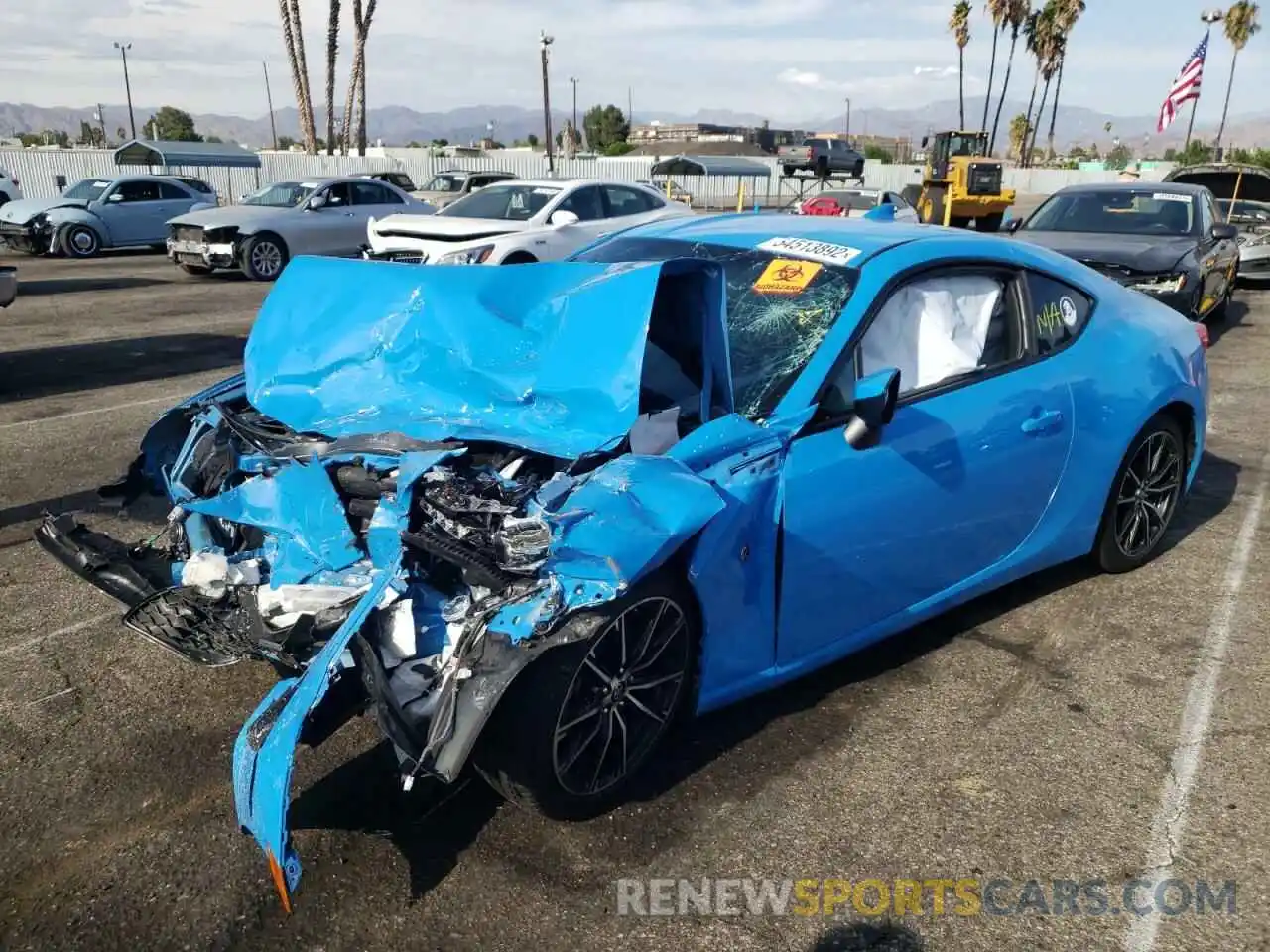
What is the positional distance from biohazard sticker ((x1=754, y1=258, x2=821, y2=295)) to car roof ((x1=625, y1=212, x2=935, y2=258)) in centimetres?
19

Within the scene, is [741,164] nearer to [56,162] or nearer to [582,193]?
[56,162]

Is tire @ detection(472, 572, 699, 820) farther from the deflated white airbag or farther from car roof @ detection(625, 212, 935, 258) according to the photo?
car roof @ detection(625, 212, 935, 258)

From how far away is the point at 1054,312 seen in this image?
411 cm

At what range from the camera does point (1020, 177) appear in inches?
2381

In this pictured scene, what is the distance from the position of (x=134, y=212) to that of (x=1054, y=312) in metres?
20.6

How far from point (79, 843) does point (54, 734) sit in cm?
65

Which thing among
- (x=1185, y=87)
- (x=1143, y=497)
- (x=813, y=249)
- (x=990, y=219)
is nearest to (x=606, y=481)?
(x=813, y=249)

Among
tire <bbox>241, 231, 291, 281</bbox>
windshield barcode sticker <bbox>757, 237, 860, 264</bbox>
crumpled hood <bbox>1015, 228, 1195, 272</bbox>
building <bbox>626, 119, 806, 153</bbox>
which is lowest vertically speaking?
tire <bbox>241, 231, 291, 281</bbox>

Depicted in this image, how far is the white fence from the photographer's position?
3231 centimetres

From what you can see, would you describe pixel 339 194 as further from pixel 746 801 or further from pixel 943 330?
pixel 746 801

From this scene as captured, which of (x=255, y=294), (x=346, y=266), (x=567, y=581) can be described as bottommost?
(x=255, y=294)

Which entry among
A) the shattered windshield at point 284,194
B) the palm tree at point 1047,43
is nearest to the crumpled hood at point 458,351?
the shattered windshield at point 284,194

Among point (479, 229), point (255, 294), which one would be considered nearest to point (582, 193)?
point (479, 229)

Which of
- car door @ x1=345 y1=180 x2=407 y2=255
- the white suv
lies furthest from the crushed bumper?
the white suv
